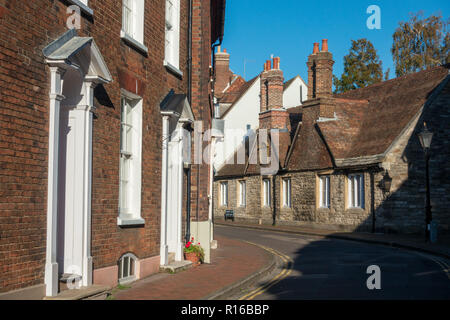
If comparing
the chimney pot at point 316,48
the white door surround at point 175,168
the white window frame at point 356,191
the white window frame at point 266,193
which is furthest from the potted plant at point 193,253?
the white window frame at point 266,193

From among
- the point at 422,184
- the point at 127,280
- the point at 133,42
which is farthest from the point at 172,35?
the point at 422,184

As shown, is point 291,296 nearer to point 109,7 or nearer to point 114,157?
point 114,157

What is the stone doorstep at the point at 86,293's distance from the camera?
808 cm

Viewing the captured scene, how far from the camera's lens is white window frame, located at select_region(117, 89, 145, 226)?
11.2 metres

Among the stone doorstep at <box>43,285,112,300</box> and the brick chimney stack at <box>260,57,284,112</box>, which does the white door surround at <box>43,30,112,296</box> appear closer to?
the stone doorstep at <box>43,285,112,300</box>

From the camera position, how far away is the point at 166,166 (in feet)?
42.3

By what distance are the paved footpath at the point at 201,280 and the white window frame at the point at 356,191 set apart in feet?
40.8

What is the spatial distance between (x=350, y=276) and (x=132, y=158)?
17.4 feet

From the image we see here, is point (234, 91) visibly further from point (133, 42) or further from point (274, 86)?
point (133, 42)

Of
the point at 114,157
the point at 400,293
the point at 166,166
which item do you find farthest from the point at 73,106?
the point at 400,293

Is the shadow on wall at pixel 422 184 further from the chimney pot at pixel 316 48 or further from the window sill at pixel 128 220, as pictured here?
the window sill at pixel 128 220

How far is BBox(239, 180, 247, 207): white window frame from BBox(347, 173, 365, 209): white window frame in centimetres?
1202

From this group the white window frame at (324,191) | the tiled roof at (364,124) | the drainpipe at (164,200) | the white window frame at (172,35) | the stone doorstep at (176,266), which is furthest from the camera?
the white window frame at (324,191)
